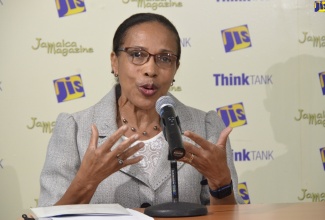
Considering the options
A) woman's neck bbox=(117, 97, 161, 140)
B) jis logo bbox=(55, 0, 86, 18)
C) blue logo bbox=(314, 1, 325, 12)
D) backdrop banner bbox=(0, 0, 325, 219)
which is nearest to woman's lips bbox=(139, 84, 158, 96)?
woman's neck bbox=(117, 97, 161, 140)

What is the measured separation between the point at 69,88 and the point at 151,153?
1344 millimetres

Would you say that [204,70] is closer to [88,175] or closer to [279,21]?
[279,21]

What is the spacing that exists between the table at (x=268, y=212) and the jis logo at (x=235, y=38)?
1795 millimetres

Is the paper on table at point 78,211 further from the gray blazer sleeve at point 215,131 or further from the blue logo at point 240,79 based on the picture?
the blue logo at point 240,79

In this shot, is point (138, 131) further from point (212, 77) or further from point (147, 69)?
point (212, 77)

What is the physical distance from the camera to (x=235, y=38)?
385 cm

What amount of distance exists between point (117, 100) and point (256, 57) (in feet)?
4.66

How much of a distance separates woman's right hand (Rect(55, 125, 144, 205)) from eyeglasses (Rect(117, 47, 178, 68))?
0.50m

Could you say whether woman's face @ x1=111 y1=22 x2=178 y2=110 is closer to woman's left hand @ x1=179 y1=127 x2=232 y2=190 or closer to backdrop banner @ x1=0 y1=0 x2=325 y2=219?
woman's left hand @ x1=179 y1=127 x2=232 y2=190

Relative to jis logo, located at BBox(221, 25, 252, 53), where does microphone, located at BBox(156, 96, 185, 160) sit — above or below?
above

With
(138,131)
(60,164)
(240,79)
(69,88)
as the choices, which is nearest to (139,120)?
(138,131)

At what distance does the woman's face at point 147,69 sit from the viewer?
251cm

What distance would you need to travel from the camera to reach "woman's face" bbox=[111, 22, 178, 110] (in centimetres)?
251

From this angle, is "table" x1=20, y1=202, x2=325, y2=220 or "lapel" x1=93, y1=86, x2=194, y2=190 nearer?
"table" x1=20, y1=202, x2=325, y2=220
